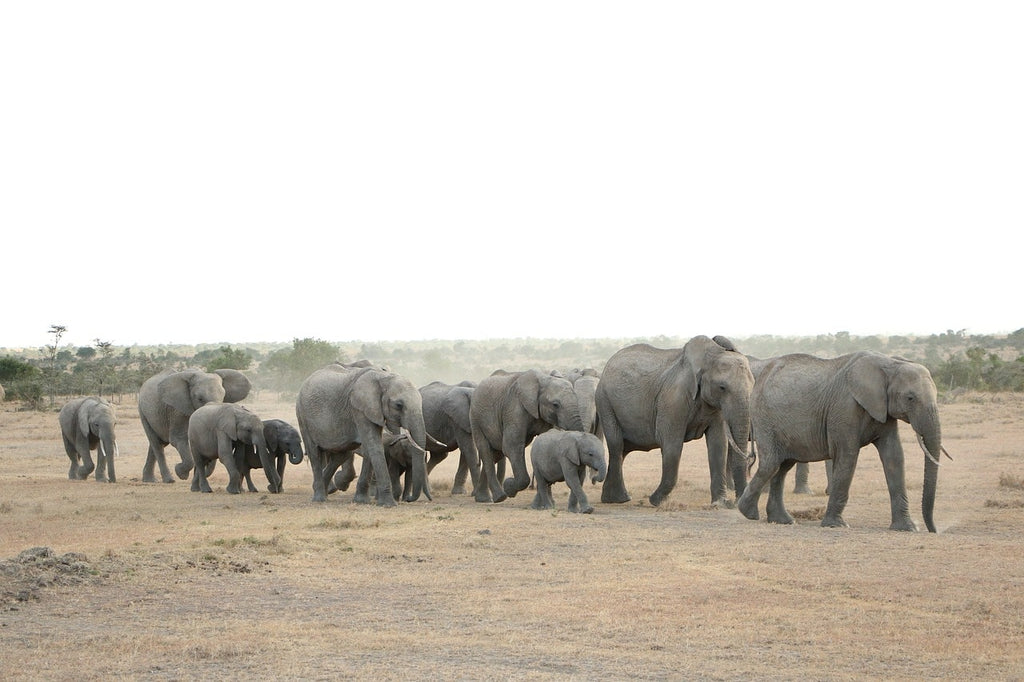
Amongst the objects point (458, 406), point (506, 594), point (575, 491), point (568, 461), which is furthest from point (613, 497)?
point (506, 594)

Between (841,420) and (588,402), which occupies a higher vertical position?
(588,402)

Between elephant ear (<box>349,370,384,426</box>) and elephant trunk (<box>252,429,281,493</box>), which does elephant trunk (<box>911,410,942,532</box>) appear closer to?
elephant ear (<box>349,370,384,426</box>)

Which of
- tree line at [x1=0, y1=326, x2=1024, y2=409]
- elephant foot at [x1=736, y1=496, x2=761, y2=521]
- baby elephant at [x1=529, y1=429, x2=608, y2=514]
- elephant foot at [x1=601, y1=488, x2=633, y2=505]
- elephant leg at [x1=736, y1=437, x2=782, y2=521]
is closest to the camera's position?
elephant leg at [x1=736, y1=437, x2=782, y2=521]

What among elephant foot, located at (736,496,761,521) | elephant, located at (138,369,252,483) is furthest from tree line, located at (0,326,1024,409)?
elephant foot, located at (736,496,761,521)

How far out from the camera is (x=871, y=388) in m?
15.7

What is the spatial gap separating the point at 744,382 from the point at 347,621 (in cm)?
952

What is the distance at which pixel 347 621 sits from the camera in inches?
413

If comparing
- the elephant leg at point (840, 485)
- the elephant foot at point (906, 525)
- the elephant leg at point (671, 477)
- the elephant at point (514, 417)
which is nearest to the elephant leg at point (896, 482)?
the elephant foot at point (906, 525)

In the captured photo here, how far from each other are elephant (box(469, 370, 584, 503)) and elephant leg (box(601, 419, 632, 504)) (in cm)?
80

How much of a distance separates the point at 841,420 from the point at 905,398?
964 mm

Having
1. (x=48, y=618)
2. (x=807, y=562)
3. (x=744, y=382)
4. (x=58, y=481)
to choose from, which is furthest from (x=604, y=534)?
(x=58, y=481)

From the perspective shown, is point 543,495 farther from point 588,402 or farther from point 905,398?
point 905,398

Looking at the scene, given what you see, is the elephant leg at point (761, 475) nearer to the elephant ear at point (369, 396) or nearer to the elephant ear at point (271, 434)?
the elephant ear at point (369, 396)

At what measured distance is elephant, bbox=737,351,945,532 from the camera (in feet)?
50.6
